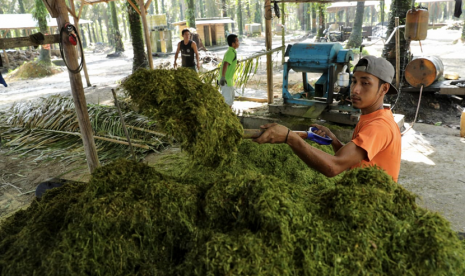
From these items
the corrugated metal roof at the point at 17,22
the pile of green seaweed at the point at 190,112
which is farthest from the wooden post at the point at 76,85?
the corrugated metal roof at the point at 17,22

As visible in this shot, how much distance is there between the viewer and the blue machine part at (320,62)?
5.57m

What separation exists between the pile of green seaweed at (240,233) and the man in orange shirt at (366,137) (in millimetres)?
353

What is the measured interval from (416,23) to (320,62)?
2507mm

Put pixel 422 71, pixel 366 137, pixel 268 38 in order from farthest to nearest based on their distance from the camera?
pixel 422 71
pixel 268 38
pixel 366 137

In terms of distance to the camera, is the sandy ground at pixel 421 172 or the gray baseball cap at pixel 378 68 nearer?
the gray baseball cap at pixel 378 68

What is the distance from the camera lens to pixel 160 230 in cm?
132

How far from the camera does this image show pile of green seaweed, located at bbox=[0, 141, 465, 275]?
44.5 inches

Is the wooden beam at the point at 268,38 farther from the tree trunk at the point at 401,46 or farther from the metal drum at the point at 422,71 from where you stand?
the metal drum at the point at 422,71

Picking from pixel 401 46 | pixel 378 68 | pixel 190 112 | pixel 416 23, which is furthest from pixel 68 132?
pixel 401 46

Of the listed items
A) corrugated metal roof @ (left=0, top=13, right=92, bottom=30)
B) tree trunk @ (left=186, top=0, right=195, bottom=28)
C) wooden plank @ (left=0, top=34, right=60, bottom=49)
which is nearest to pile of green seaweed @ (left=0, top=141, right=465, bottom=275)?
wooden plank @ (left=0, top=34, right=60, bottom=49)

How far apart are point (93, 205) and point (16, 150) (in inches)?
229

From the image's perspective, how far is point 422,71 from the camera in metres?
7.82

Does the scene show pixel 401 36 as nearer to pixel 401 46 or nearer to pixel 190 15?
pixel 401 46

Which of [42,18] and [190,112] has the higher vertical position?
[42,18]
